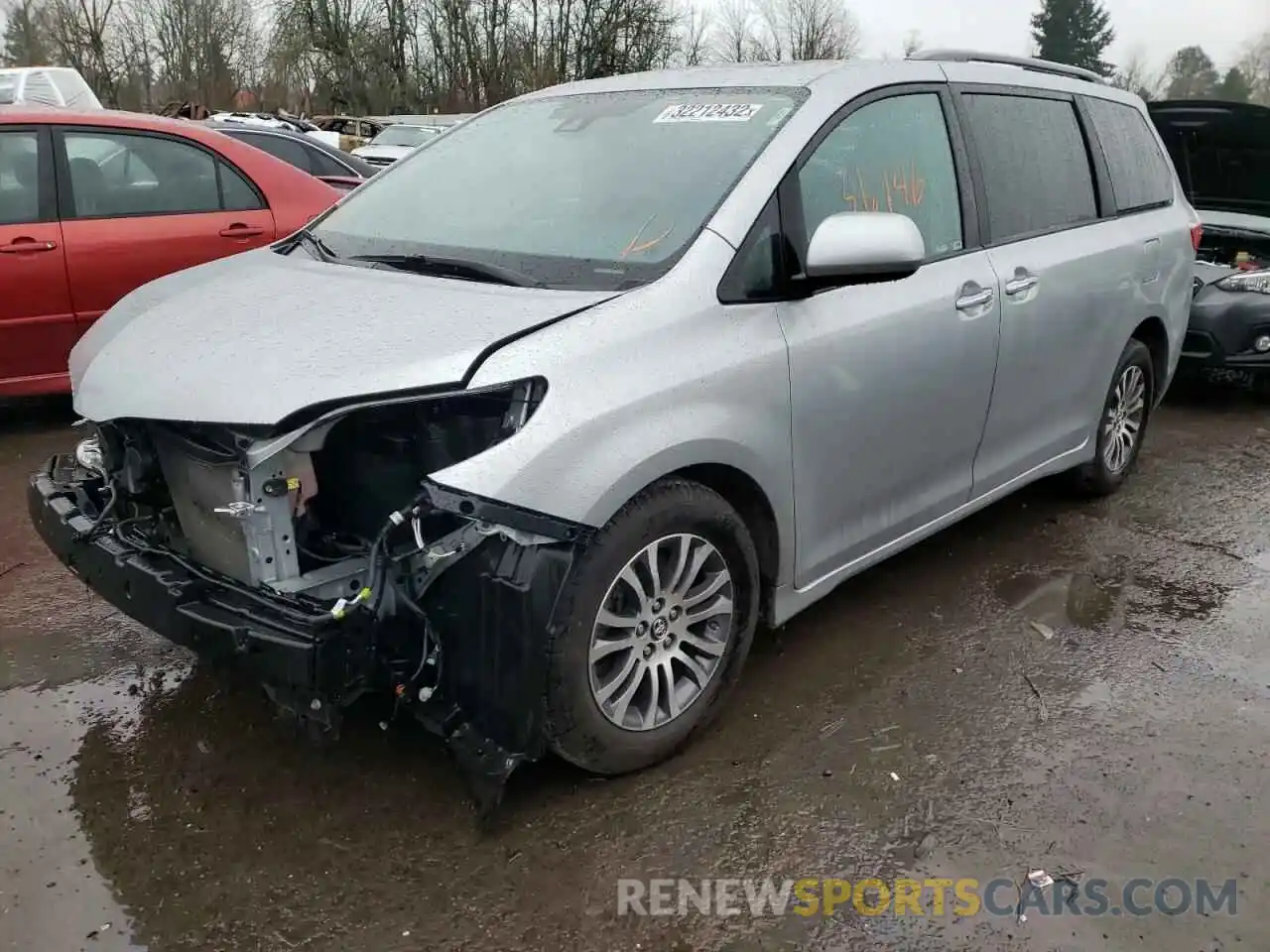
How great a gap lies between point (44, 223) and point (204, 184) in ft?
2.73

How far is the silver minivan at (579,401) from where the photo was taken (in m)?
2.32

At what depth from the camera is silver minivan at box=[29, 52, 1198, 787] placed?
2.32 meters

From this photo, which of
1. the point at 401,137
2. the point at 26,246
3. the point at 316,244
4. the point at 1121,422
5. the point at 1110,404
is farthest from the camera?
the point at 401,137

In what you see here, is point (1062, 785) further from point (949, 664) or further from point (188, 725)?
point (188, 725)

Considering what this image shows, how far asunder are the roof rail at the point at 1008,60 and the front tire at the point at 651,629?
2063 mm

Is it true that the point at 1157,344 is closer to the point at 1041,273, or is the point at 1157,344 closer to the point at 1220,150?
the point at 1041,273

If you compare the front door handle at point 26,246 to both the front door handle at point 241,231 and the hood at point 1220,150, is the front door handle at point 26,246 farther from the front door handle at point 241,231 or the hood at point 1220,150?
the hood at point 1220,150

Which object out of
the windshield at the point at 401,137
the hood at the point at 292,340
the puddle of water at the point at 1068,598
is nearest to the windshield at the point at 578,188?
the hood at the point at 292,340

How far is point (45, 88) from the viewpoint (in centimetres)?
714

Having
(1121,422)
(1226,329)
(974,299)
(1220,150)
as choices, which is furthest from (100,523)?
(1220,150)

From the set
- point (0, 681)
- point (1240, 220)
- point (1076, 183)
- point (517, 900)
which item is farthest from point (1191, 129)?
point (0, 681)

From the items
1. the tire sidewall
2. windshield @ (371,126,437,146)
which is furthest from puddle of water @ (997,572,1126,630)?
windshield @ (371,126,437,146)

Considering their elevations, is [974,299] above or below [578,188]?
below

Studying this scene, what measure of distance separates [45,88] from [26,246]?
111 inches
